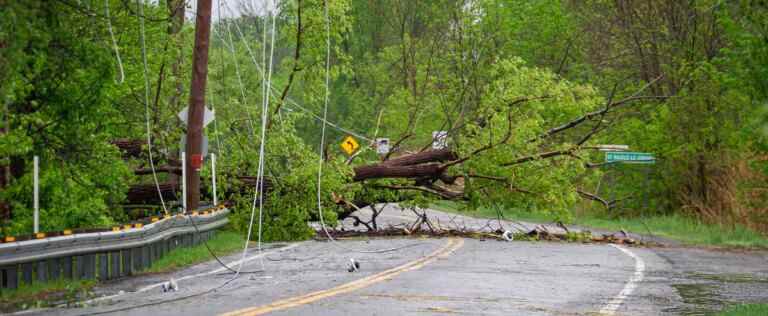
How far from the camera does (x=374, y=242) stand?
23.7 m

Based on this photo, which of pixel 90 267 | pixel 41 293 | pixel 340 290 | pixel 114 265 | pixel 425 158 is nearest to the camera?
pixel 340 290

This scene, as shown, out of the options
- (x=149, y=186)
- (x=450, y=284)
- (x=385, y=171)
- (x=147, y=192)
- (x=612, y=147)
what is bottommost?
(x=450, y=284)

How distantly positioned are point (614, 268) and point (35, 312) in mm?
9701

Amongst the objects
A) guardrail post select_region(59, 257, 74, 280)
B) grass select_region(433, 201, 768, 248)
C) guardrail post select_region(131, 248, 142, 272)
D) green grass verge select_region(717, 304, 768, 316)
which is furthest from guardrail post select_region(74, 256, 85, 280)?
grass select_region(433, 201, 768, 248)

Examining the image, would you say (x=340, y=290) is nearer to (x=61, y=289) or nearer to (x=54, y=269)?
(x=61, y=289)

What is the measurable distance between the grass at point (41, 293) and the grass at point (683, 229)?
48.8ft

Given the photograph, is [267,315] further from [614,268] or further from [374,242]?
[374,242]

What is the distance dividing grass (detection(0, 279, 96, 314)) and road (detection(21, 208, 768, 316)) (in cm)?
37

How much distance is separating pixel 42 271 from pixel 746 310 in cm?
800

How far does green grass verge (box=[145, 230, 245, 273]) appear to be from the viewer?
1706 cm

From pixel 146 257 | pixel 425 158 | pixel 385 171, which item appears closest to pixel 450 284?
pixel 146 257

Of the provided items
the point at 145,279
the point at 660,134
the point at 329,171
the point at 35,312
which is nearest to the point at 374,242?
the point at 329,171

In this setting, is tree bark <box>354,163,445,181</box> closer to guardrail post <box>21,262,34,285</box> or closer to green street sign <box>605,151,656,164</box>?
green street sign <box>605,151,656,164</box>

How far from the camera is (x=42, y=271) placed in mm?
13609
